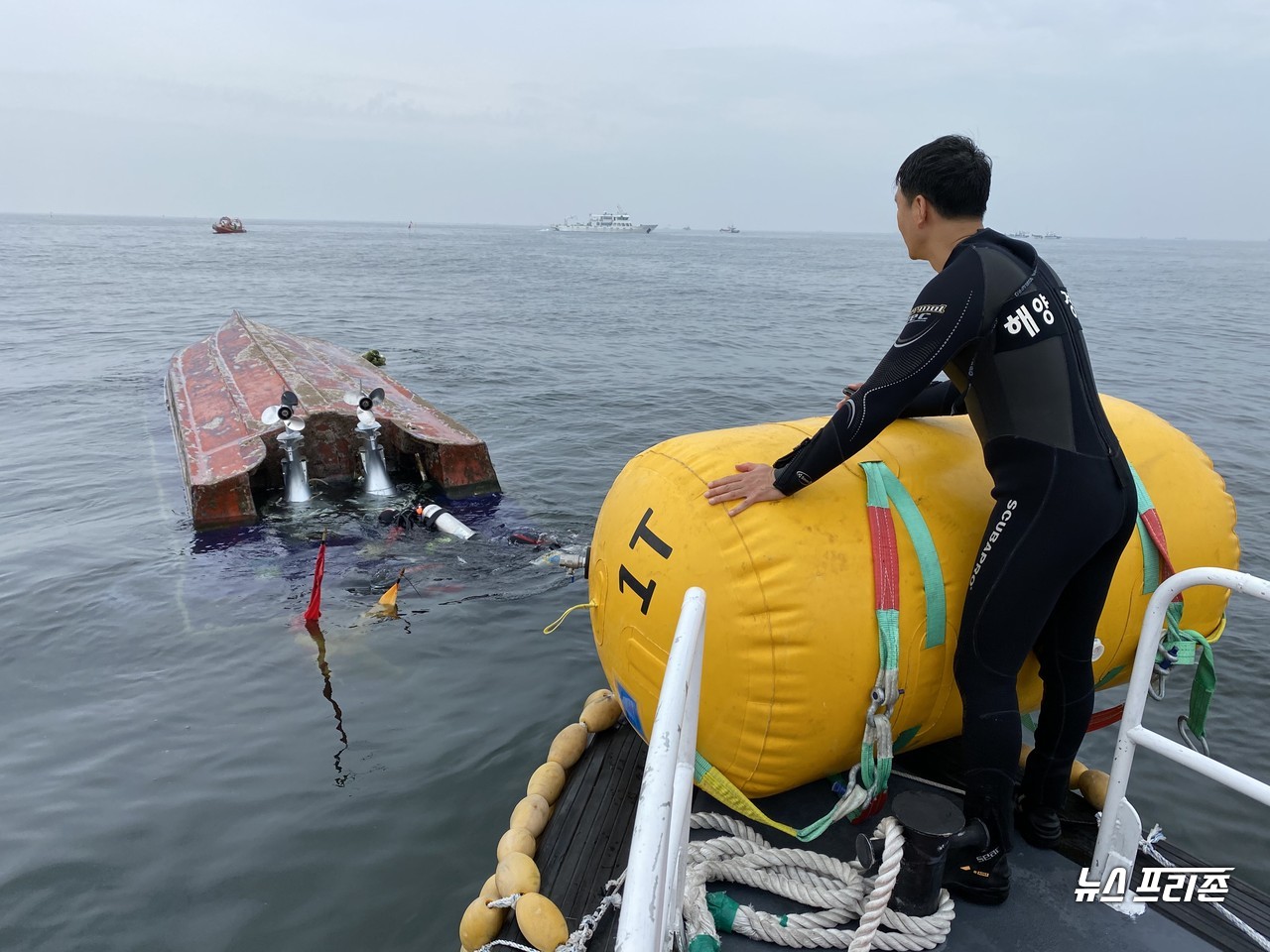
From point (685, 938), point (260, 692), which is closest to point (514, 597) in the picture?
point (260, 692)

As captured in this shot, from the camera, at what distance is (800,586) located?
9.43 feet

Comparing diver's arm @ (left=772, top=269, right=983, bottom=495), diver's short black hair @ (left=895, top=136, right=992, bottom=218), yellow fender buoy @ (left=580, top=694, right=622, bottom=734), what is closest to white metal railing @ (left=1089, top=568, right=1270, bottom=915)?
diver's arm @ (left=772, top=269, right=983, bottom=495)

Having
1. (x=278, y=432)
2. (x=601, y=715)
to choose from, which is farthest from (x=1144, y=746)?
(x=278, y=432)

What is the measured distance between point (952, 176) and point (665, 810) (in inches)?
96.1

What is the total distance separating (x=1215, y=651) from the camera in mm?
7414

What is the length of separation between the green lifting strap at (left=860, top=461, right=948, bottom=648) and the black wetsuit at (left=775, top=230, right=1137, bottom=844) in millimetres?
93

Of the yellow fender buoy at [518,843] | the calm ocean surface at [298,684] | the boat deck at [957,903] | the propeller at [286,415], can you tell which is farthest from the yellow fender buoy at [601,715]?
the propeller at [286,415]

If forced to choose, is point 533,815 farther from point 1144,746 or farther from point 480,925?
point 1144,746

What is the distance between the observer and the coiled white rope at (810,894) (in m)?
2.75

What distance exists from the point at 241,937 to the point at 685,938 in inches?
108

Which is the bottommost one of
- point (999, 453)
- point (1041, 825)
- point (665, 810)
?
point (1041, 825)

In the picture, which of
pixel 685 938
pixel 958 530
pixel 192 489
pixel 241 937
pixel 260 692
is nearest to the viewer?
pixel 685 938

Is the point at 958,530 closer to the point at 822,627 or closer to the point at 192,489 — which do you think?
the point at 822,627
